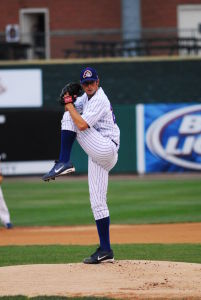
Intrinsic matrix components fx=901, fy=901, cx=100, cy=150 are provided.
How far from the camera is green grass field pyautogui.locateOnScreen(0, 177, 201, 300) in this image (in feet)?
37.0

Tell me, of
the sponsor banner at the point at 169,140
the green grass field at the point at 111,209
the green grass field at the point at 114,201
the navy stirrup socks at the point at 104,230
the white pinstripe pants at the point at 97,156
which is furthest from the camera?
the sponsor banner at the point at 169,140

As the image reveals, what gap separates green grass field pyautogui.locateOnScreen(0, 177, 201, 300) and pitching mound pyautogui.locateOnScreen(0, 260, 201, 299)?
52.2 inches

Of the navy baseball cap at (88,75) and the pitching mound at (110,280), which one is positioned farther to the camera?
the navy baseball cap at (88,75)

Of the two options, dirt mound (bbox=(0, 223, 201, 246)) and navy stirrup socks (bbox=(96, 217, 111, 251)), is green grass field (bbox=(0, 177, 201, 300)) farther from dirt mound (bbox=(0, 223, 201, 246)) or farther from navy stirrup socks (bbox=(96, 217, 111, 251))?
navy stirrup socks (bbox=(96, 217, 111, 251))

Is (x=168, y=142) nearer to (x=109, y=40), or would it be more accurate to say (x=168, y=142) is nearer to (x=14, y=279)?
(x=109, y=40)

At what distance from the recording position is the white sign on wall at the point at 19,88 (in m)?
27.3

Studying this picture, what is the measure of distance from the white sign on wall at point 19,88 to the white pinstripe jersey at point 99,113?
59.4ft

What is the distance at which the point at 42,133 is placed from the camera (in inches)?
1016

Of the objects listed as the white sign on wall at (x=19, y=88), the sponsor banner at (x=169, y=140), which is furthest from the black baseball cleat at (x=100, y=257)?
the white sign on wall at (x=19, y=88)

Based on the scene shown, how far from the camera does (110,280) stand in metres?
8.59

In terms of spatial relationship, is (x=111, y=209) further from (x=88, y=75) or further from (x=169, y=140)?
(x=88, y=75)

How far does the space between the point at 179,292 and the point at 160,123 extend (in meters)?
18.0

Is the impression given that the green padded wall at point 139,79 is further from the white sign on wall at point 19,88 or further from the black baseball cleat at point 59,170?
the black baseball cleat at point 59,170

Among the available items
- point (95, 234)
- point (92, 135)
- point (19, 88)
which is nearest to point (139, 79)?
point (19, 88)
